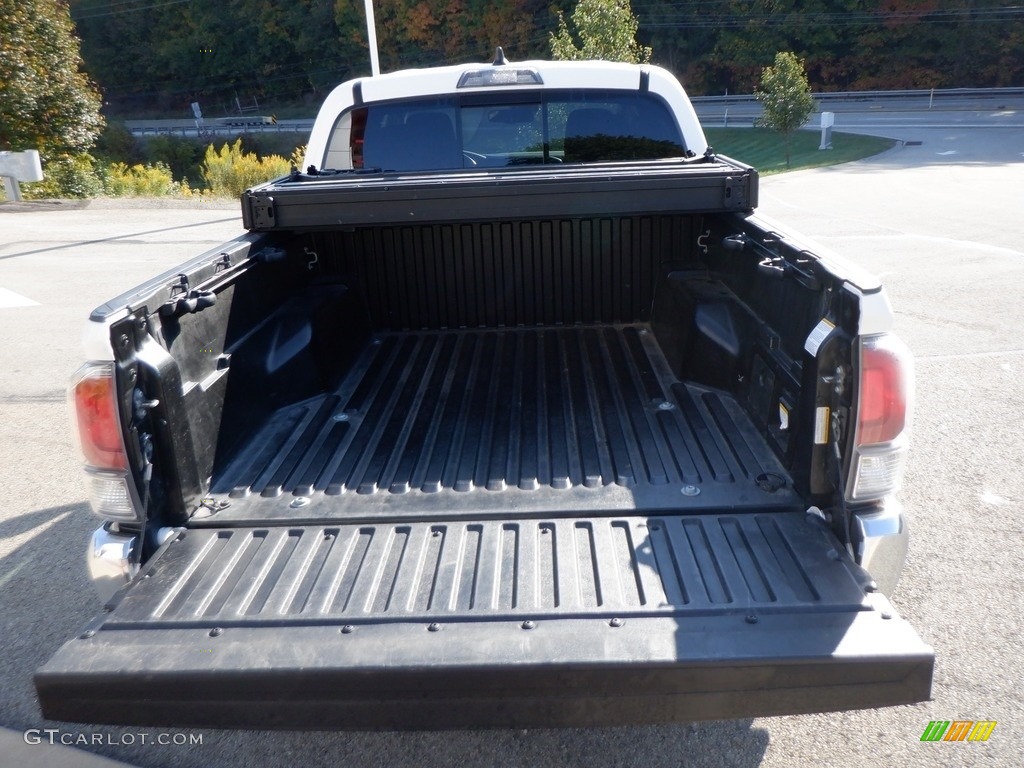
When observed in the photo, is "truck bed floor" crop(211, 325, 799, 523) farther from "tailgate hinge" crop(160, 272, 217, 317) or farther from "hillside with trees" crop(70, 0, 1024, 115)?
"hillside with trees" crop(70, 0, 1024, 115)

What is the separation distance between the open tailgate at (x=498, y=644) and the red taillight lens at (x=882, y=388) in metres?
0.36

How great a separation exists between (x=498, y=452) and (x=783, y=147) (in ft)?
104

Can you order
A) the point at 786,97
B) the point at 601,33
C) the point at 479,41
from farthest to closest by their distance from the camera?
the point at 479,41
the point at 786,97
the point at 601,33

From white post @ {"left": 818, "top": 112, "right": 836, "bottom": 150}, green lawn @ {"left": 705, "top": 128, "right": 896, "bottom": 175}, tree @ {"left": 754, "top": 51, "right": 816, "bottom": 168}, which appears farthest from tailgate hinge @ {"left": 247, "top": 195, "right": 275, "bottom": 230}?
white post @ {"left": 818, "top": 112, "right": 836, "bottom": 150}

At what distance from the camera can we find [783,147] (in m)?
31.5

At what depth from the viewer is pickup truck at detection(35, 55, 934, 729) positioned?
6.32ft

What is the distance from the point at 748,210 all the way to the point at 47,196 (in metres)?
18.9

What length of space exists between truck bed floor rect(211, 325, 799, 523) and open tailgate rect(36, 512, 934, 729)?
33 cm

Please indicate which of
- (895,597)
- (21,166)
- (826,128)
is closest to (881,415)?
Result: (895,597)

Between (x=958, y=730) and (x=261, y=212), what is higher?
(x=261, y=212)

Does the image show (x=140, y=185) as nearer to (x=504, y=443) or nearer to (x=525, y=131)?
(x=525, y=131)

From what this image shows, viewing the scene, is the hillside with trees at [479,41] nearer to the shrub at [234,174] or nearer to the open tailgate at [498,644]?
the shrub at [234,174]

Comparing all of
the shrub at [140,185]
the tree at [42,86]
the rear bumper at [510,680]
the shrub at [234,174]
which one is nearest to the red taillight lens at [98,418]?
the rear bumper at [510,680]

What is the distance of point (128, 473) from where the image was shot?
2342 mm
